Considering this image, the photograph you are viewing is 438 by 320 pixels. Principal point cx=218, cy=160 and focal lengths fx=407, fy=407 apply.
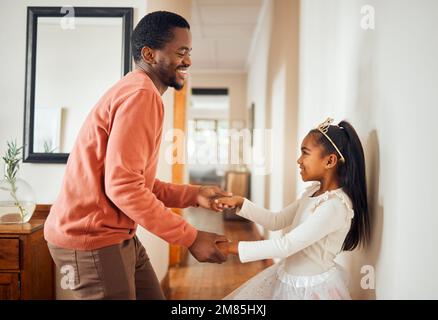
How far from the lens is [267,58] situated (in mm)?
3596

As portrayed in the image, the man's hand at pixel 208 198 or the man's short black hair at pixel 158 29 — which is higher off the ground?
the man's short black hair at pixel 158 29

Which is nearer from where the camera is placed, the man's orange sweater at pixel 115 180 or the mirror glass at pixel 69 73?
the man's orange sweater at pixel 115 180

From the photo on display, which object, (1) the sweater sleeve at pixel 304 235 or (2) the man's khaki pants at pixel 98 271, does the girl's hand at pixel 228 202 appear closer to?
(1) the sweater sleeve at pixel 304 235

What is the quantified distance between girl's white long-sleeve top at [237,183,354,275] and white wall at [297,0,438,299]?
114 millimetres

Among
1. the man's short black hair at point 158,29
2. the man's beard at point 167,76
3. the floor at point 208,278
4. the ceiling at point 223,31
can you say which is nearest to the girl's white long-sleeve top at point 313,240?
the man's beard at point 167,76

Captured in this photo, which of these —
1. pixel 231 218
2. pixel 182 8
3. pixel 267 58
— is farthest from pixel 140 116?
pixel 231 218

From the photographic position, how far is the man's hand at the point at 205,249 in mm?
966

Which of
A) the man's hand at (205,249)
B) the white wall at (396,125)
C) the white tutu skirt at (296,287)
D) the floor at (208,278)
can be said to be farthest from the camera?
the floor at (208,278)

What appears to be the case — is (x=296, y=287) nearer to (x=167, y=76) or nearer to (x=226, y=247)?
(x=226, y=247)

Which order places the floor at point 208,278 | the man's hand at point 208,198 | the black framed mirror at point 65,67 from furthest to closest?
the floor at point 208,278 → the black framed mirror at point 65,67 → the man's hand at point 208,198

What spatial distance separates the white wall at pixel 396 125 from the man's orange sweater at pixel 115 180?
49cm

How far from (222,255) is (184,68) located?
0.49 meters

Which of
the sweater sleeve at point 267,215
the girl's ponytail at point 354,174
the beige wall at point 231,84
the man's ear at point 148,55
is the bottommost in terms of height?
the sweater sleeve at point 267,215

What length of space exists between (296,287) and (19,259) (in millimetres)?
1005
